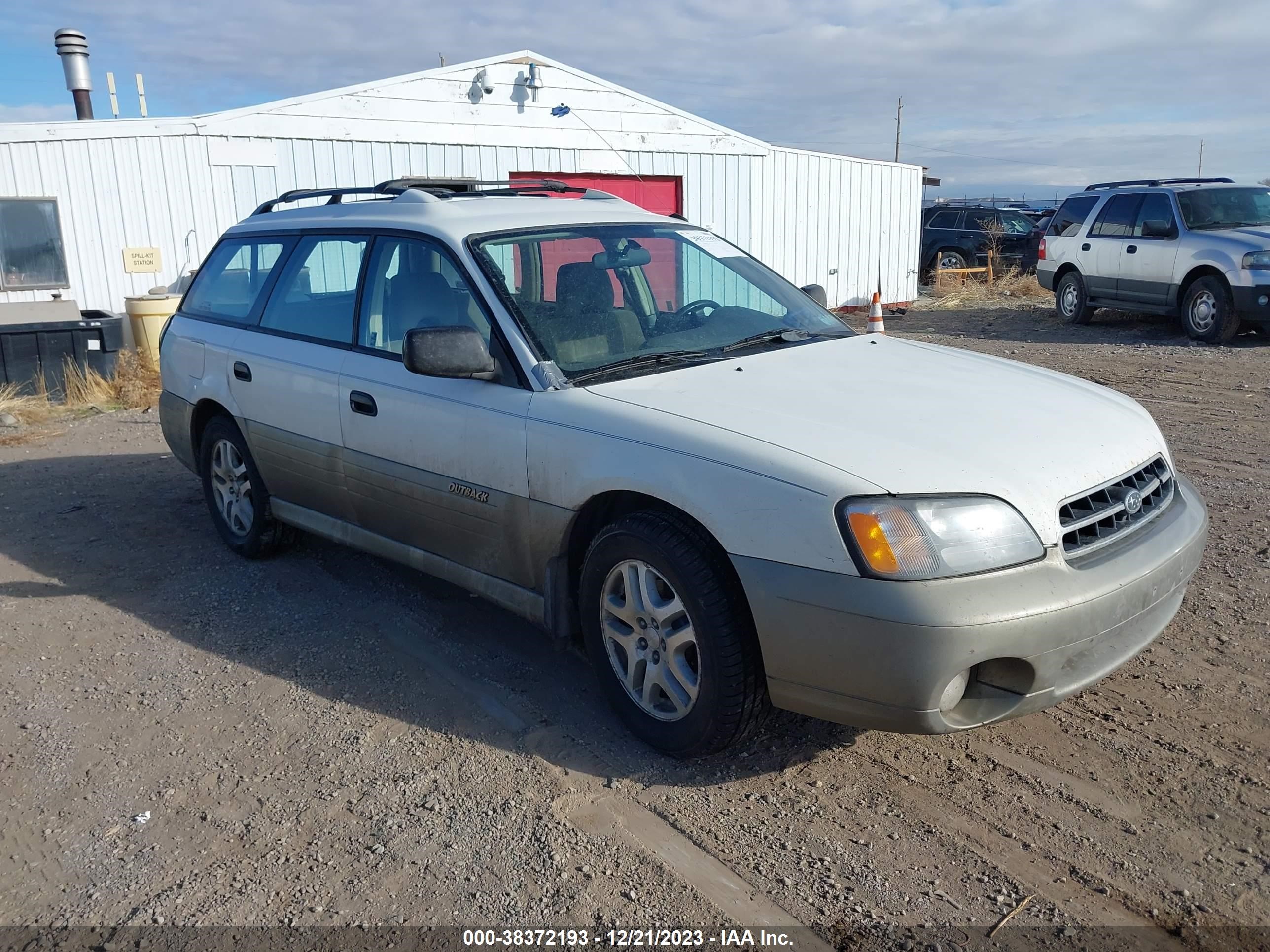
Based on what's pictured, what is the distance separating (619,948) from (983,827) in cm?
114

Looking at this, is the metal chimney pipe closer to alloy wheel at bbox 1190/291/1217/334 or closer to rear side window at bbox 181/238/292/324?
rear side window at bbox 181/238/292/324

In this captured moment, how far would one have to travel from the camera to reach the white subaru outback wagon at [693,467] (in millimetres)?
2895

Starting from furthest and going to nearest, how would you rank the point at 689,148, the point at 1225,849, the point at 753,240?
the point at 753,240 < the point at 689,148 < the point at 1225,849

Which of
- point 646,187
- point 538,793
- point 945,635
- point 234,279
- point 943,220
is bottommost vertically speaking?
point 538,793

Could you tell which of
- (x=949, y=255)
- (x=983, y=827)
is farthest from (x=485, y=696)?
(x=949, y=255)

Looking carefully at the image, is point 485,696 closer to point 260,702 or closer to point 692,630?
point 260,702

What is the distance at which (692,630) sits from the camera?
323cm

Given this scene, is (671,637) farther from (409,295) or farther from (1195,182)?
(1195,182)

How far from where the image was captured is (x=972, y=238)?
22391mm

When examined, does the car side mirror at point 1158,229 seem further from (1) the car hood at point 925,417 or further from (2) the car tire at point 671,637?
(2) the car tire at point 671,637

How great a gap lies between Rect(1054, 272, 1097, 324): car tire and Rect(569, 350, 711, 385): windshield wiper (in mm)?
12013

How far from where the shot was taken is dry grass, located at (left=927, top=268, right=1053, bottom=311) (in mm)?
18453

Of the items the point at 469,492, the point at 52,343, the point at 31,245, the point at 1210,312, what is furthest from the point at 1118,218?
the point at 31,245

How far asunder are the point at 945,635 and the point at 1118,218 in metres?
12.8
